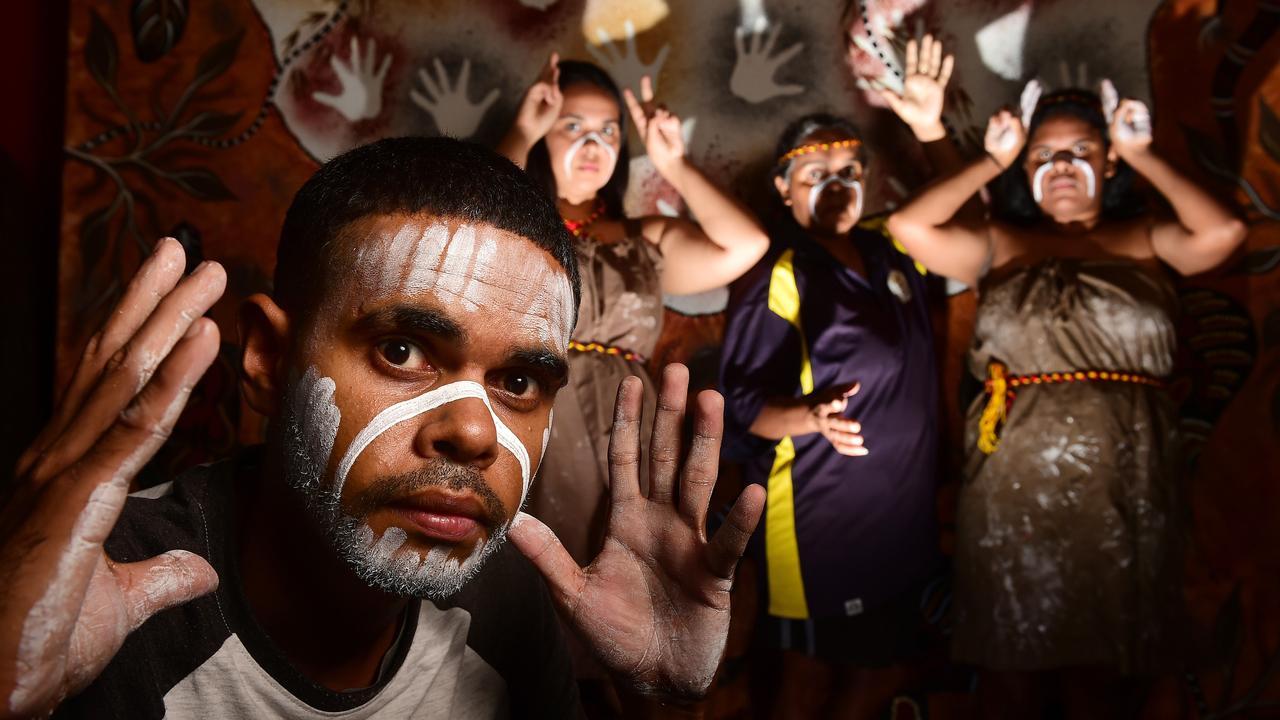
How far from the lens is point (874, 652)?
2443mm

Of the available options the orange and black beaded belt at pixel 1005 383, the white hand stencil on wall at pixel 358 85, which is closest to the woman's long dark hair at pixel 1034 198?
the orange and black beaded belt at pixel 1005 383

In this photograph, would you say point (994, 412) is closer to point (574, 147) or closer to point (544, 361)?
point (574, 147)

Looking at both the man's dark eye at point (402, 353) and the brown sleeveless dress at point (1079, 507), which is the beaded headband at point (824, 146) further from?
the man's dark eye at point (402, 353)

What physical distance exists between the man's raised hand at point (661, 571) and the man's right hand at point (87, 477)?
48 centimetres

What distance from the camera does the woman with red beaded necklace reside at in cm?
233

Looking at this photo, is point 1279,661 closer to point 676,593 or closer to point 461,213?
point 676,593

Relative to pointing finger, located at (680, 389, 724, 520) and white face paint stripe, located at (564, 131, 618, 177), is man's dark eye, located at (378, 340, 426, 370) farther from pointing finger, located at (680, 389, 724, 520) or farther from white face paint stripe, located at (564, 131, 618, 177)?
white face paint stripe, located at (564, 131, 618, 177)

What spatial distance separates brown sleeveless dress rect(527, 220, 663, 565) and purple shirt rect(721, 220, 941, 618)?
0.26 meters

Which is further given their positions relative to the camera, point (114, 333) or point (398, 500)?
point (398, 500)

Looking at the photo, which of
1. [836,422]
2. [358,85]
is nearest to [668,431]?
[836,422]

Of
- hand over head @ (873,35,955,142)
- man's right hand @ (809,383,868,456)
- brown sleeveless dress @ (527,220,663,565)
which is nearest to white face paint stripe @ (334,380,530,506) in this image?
brown sleeveless dress @ (527,220,663,565)

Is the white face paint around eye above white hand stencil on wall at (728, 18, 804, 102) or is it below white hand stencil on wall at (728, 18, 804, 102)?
below

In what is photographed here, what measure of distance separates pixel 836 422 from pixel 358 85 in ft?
4.98

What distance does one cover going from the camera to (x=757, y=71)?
2.68 metres
